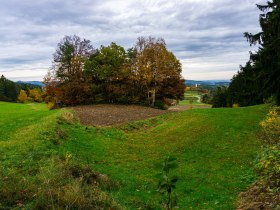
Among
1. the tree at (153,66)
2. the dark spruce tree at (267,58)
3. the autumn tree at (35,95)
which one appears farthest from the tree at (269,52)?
the autumn tree at (35,95)

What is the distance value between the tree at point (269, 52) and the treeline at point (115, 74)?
16975mm

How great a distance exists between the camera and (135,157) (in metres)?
15.9

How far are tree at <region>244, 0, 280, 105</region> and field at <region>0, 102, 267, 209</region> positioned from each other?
2.92 m

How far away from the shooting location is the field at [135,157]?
743 cm

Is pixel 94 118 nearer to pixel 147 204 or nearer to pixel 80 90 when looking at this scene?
pixel 80 90

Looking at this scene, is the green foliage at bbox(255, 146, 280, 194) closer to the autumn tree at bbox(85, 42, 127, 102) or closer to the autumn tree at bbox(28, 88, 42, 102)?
the autumn tree at bbox(85, 42, 127, 102)

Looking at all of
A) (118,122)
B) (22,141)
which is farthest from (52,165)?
(118,122)

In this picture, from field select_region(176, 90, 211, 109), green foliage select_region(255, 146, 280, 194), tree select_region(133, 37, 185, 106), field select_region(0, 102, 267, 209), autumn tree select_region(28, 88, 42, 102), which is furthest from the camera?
autumn tree select_region(28, 88, 42, 102)

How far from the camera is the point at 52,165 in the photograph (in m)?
10.0

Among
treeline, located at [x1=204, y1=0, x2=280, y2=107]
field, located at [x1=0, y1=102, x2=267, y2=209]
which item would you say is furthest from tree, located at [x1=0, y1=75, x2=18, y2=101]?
treeline, located at [x1=204, y1=0, x2=280, y2=107]

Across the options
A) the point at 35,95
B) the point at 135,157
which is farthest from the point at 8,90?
the point at 135,157

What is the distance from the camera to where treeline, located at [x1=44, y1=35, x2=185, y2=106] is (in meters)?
38.8

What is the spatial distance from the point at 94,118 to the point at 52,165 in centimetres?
1608

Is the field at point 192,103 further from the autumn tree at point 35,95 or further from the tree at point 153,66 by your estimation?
the autumn tree at point 35,95
